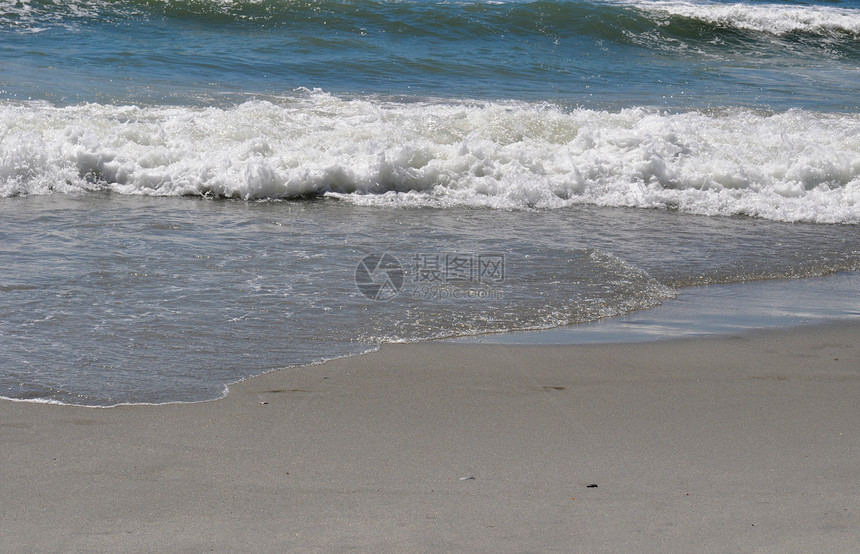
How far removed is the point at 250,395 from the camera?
11.9ft

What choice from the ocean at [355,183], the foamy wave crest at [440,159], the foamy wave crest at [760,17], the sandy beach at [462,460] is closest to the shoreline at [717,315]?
the ocean at [355,183]

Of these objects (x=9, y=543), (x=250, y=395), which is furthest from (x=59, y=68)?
(x=9, y=543)

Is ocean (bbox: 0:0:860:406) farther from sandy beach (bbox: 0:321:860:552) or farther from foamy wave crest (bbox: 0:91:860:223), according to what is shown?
sandy beach (bbox: 0:321:860:552)

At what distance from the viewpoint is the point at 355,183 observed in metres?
7.99

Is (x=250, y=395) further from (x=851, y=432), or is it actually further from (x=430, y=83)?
(x=430, y=83)

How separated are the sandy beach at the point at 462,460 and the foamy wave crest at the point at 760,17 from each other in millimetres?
15472

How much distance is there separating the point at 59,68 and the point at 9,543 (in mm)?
10862

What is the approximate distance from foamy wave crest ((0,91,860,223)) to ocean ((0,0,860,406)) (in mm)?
32

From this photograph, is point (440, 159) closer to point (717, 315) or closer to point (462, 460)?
point (717, 315)

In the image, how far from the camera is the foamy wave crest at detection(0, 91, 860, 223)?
775cm

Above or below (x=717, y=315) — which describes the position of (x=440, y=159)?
above

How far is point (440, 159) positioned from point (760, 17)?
508 inches

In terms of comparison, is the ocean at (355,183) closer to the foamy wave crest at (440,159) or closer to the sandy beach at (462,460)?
the foamy wave crest at (440,159)

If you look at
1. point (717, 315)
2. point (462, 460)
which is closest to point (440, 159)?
point (717, 315)
